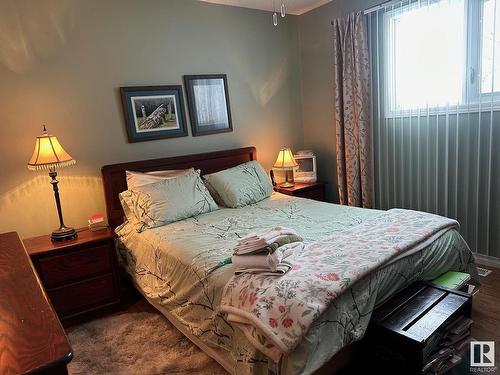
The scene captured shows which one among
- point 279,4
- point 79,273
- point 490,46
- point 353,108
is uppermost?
point 279,4

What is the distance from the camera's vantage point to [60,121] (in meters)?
2.68

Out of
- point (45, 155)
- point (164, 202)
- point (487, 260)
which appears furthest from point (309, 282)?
point (487, 260)

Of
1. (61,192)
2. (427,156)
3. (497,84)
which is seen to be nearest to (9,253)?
(61,192)

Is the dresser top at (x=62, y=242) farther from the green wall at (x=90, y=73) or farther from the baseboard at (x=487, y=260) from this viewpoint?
the baseboard at (x=487, y=260)

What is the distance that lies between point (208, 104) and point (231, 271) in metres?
2.10

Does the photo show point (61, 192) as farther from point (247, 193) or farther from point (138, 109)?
point (247, 193)

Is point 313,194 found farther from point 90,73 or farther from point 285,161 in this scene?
point 90,73

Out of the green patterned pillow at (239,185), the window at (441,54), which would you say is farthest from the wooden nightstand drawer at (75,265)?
the window at (441,54)

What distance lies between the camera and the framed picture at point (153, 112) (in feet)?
9.70

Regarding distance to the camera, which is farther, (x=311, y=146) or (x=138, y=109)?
(x=311, y=146)

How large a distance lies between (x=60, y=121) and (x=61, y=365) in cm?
233

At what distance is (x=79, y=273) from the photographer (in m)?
2.43

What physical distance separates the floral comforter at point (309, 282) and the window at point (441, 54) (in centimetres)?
130

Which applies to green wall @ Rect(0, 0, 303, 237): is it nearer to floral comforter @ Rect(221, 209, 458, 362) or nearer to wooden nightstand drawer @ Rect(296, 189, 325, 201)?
wooden nightstand drawer @ Rect(296, 189, 325, 201)
